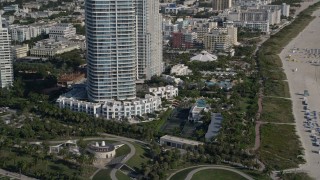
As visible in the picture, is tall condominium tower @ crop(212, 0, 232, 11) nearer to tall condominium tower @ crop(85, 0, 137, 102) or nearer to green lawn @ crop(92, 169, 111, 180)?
tall condominium tower @ crop(85, 0, 137, 102)

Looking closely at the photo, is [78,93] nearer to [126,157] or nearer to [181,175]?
[126,157]

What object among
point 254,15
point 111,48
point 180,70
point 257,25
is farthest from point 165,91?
point 254,15

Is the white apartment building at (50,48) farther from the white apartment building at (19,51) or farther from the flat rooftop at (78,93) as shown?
the flat rooftop at (78,93)

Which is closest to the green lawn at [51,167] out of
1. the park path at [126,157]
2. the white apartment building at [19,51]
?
the park path at [126,157]

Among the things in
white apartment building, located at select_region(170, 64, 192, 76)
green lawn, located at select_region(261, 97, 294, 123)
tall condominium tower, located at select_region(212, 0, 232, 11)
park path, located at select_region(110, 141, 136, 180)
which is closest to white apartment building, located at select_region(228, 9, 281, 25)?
tall condominium tower, located at select_region(212, 0, 232, 11)

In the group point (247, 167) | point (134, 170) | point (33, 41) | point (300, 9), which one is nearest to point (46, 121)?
point (134, 170)

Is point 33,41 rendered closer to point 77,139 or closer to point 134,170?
point 77,139

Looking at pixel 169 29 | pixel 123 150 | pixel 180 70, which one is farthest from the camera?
pixel 169 29
